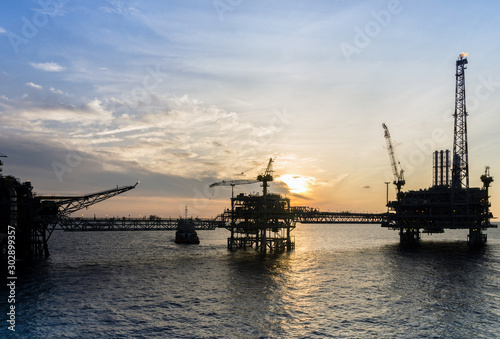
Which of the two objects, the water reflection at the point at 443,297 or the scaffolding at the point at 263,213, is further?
the scaffolding at the point at 263,213

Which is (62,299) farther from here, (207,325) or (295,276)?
(295,276)

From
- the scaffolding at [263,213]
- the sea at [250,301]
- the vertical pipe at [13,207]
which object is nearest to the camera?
the sea at [250,301]

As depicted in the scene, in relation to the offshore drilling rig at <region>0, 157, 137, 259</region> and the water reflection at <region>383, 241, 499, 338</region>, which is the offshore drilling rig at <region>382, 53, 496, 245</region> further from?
the offshore drilling rig at <region>0, 157, 137, 259</region>

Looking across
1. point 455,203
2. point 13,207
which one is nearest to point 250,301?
point 13,207

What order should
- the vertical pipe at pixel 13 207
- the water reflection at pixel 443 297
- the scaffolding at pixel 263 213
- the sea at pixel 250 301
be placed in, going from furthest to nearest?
the scaffolding at pixel 263 213 < the vertical pipe at pixel 13 207 < the water reflection at pixel 443 297 < the sea at pixel 250 301

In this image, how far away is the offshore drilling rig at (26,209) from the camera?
7662 centimetres

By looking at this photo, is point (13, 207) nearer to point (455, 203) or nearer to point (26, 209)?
point (26, 209)

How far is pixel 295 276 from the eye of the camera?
71.2 m

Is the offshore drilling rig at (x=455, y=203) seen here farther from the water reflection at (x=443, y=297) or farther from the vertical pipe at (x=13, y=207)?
the vertical pipe at (x=13, y=207)

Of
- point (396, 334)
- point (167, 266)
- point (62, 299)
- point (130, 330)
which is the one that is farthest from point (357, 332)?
point (167, 266)

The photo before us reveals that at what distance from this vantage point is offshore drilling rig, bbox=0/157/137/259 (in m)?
76.6

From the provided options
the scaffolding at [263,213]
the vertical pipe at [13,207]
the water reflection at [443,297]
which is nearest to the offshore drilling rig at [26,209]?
the vertical pipe at [13,207]

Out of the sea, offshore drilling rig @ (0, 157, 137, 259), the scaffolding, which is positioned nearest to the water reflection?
the sea

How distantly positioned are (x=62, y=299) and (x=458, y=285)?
6386 cm
